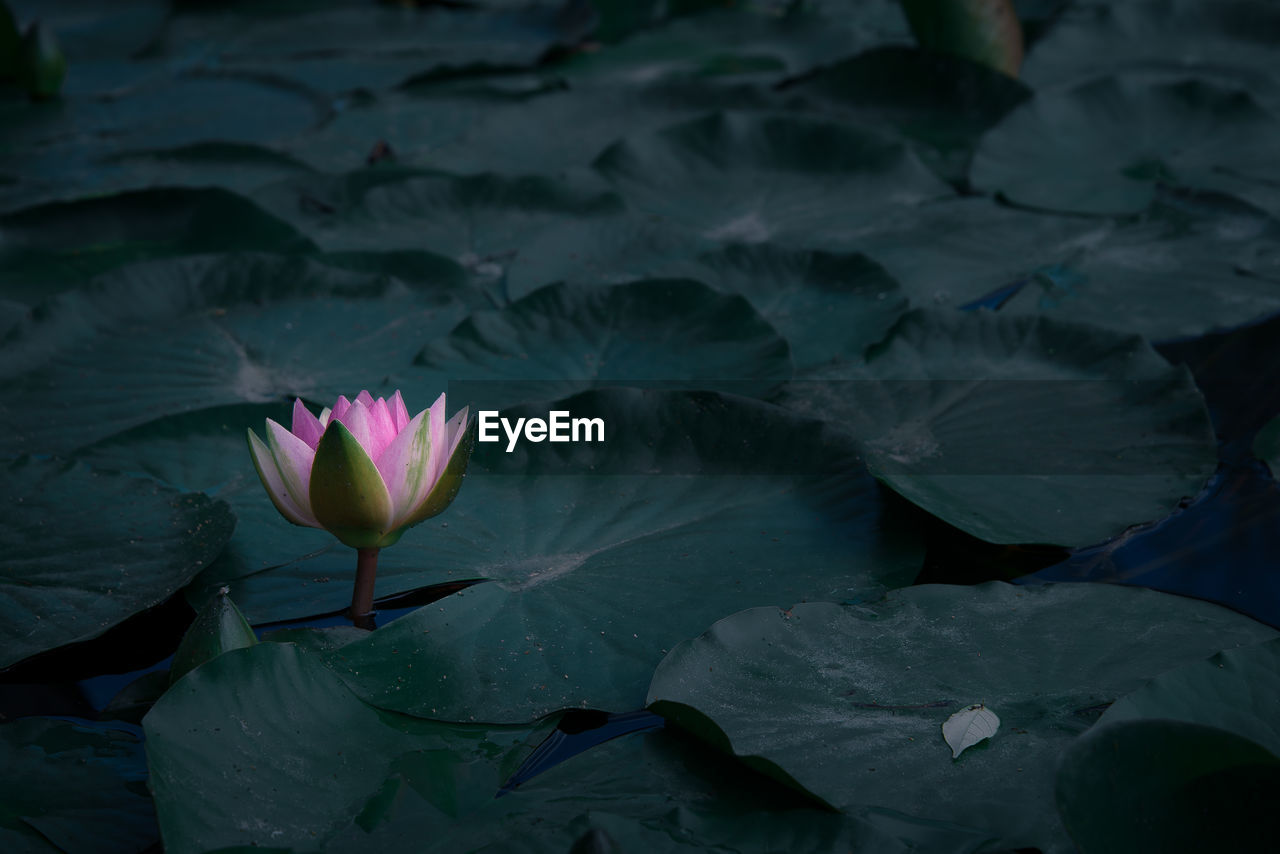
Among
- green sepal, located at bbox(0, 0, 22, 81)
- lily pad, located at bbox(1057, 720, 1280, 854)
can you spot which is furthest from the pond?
green sepal, located at bbox(0, 0, 22, 81)

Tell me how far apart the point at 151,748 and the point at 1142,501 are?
3.80 ft

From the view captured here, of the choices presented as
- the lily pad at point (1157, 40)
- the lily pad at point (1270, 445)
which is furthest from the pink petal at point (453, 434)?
the lily pad at point (1157, 40)

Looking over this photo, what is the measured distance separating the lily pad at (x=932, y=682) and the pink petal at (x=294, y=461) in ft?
1.31

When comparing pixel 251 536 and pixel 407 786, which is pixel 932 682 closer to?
pixel 407 786

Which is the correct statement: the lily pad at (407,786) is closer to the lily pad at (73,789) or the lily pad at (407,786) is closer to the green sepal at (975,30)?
the lily pad at (73,789)

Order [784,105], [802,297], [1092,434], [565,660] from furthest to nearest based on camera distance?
[784,105] < [802,297] < [1092,434] < [565,660]

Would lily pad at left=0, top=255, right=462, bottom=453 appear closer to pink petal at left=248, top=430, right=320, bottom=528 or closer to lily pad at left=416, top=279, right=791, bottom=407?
→ lily pad at left=416, top=279, right=791, bottom=407

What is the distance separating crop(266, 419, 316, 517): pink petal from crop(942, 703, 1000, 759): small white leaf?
655mm

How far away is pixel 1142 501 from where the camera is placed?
1.28 m

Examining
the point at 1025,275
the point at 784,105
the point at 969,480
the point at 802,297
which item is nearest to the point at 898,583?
the point at 969,480

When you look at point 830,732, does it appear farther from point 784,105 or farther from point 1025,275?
point 784,105

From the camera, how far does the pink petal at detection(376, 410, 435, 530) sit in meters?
0.98

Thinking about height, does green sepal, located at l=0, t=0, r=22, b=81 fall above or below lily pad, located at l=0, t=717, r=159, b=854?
above

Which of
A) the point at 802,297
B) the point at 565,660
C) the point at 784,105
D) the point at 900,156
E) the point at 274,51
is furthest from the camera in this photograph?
the point at 274,51
